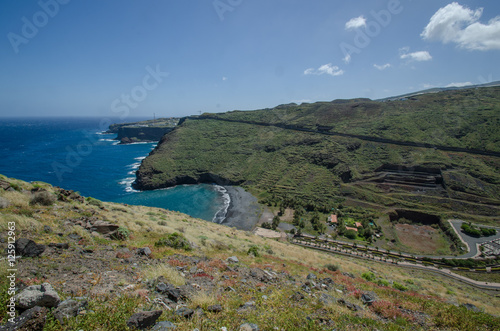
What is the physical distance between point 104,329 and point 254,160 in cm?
9661

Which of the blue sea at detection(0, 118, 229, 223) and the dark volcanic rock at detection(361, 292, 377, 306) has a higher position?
the dark volcanic rock at detection(361, 292, 377, 306)

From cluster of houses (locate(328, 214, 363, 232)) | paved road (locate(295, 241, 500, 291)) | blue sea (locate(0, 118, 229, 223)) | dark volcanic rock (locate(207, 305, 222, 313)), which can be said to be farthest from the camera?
blue sea (locate(0, 118, 229, 223))

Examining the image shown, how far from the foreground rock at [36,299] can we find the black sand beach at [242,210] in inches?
1975

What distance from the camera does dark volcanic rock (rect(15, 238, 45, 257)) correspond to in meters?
7.02

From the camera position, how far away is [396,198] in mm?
65500

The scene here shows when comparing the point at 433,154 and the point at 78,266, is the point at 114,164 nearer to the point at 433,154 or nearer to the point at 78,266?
the point at 78,266

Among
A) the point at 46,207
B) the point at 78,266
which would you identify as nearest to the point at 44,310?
the point at 78,266

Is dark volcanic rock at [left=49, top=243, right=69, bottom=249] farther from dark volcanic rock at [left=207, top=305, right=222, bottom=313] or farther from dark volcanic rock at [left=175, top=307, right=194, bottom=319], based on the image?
dark volcanic rock at [left=207, top=305, right=222, bottom=313]

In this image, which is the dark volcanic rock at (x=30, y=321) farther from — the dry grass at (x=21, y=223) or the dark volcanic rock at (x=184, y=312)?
the dry grass at (x=21, y=223)

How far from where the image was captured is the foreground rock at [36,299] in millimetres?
4281

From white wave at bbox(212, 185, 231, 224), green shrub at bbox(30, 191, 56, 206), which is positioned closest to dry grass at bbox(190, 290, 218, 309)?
green shrub at bbox(30, 191, 56, 206)

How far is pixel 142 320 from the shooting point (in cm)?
455

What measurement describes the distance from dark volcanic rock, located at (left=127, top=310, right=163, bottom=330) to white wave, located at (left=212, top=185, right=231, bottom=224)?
52.9 meters

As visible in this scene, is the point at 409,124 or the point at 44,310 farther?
the point at 409,124
